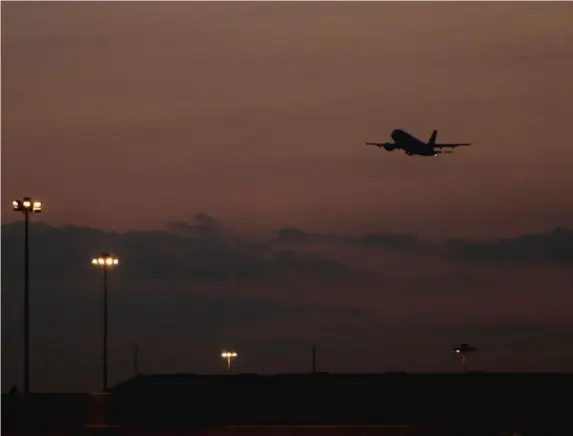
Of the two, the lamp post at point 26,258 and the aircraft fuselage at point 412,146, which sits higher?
the aircraft fuselage at point 412,146

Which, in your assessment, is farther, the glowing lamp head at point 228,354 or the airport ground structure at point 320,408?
the glowing lamp head at point 228,354

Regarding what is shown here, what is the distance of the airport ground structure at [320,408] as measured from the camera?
30734 millimetres

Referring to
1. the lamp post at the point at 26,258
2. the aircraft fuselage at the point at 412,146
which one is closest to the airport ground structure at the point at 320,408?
the lamp post at the point at 26,258

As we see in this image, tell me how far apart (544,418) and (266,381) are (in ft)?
42.1

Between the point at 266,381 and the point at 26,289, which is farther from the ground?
the point at 26,289

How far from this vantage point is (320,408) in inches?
1403

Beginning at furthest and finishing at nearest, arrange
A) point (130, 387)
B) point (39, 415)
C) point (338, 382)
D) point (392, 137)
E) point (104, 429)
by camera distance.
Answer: point (392, 137) < point (130, 387) < point (338, 382) < point (39, 415) < point (104, 429)

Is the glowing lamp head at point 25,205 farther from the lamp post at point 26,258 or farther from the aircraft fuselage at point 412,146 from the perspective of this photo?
the aircraft fuselage at point 412,146

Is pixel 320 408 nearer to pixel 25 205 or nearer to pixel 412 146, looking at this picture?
pixel 25 205

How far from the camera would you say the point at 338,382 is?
40.7 meters

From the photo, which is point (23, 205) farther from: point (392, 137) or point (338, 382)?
point (392, 137)

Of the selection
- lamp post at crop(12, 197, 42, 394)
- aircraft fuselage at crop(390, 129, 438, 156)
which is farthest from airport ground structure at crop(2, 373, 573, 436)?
aircraft fuselage at crop(390, 129, 438, 156)

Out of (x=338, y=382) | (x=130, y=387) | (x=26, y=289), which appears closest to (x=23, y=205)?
(x=26, y=289)

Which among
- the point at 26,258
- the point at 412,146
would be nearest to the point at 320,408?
the point at 26,258
